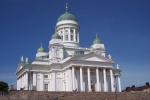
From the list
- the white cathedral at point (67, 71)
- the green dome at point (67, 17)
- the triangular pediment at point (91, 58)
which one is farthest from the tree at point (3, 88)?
the green dome at point (67, 17)

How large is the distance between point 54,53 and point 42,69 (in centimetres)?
497

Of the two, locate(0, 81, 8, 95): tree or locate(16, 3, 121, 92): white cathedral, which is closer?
locate(0, 81, 8, 95): tree

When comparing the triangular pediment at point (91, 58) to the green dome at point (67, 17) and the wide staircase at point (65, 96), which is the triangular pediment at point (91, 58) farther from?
the wide staircase at point (65, 96)

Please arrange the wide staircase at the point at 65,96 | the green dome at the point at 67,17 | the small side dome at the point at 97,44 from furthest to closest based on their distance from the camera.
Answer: the green dome at the point at 67,17 → the small side dome at the point at 97,44 → the wide staircase at the point at 65,96

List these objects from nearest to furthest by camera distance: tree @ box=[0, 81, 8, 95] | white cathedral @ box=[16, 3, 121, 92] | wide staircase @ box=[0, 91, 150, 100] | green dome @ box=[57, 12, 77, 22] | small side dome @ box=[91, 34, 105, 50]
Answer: wide staircase @ box=[0, 91, 150, 100], tree @ box=[0, 81, 8, 95], white cathedral @ box=[16, 3, 121, 92], small side dome @ box=[91, 34, 105, 50], green dome @ box=[57, 12, 77, 22]

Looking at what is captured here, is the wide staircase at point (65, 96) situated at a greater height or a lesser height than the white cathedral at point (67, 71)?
lesser

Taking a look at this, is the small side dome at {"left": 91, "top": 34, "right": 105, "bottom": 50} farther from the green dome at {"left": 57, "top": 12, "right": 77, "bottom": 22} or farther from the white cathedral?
the green dome at {"left": 57, "top": 12, "right": 77, "bottom": 22}

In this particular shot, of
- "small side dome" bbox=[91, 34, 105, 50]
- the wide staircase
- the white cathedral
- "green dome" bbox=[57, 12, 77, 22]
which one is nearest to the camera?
the wide staircase

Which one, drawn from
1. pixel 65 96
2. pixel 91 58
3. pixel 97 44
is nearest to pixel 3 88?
pixel 65 96

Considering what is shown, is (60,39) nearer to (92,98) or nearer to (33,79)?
(33,79)

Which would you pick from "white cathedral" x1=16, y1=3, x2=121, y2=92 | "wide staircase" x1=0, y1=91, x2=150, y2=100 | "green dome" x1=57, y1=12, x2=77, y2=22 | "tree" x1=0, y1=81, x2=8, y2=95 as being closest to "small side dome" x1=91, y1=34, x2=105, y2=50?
"white cathedral" x1=16, y1=3, x2=121, y2=92

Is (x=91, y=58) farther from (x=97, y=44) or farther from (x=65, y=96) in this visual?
(x=65, y=96)

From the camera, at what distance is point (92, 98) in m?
45.1

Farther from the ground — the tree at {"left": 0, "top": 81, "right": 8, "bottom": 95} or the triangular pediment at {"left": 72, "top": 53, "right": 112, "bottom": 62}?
the triangular pediment at {"left": 72, "top": 53, "right": 112, "bottom": 62}
